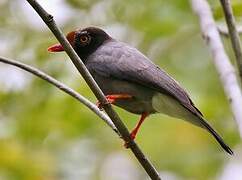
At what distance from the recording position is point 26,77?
707cm

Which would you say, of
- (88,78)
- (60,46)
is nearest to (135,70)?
(60,46)

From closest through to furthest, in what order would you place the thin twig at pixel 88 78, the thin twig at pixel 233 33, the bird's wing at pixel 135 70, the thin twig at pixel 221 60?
the thin twig at pixel 88 78
the thin twig at pixel 233 33
the thin twig at pixel 221 60
the bird's wing at pixel 135 70

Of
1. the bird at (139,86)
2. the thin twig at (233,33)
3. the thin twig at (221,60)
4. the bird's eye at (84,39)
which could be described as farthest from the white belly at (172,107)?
the bird's eye at (84,39)

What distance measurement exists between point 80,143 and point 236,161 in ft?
6.53

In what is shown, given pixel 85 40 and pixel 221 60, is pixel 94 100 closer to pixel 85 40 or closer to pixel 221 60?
pixel 85 40

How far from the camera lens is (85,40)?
18.2 feet

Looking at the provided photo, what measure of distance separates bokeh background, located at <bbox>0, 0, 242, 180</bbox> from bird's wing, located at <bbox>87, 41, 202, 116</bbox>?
3.19 ft

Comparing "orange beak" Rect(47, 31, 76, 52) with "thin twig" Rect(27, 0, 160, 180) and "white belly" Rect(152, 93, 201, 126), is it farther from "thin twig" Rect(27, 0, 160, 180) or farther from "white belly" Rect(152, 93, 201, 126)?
"thin twig" Rect(27, 0, 160, 180)

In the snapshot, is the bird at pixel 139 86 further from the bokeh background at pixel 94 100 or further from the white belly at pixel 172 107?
the bokeh background at pixel 94 100

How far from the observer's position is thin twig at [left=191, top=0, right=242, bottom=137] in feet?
14.1

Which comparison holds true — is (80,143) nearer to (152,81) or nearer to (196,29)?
→ (196,29)

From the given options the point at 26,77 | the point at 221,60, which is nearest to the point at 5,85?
the point at 26,77

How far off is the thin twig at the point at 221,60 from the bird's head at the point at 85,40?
835 millimetres

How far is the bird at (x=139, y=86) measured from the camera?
478cm
